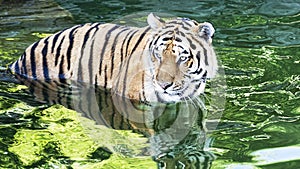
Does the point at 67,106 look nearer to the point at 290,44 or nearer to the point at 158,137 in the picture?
the point at 158,137

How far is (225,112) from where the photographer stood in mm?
3709

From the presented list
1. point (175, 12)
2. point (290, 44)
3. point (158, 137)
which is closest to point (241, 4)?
point (175, 12)

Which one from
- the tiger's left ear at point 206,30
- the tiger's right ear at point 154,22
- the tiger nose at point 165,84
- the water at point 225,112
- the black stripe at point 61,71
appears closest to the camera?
the water at point 225,112

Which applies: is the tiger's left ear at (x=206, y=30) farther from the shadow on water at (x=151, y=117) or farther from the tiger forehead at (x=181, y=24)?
the shadow on water at (x=151, y=117)

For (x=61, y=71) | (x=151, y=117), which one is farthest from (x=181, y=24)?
(x=61, y=71)

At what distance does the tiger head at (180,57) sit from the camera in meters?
3.52

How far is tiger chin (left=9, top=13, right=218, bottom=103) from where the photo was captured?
11.7 ft

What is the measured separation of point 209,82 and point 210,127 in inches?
25.8

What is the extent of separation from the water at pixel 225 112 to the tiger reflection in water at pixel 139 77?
11 cm

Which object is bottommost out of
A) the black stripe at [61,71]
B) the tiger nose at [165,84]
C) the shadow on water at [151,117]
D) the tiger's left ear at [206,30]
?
the shadow on water at [151,117]

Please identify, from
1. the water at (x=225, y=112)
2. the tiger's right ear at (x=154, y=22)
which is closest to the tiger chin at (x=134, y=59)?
the tiger's right ear at (x=154, y=22)

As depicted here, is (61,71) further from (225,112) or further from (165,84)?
(225,112)

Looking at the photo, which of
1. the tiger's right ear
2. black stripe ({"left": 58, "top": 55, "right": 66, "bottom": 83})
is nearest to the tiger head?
the tiger's right ear

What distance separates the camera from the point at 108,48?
4.14 meters
